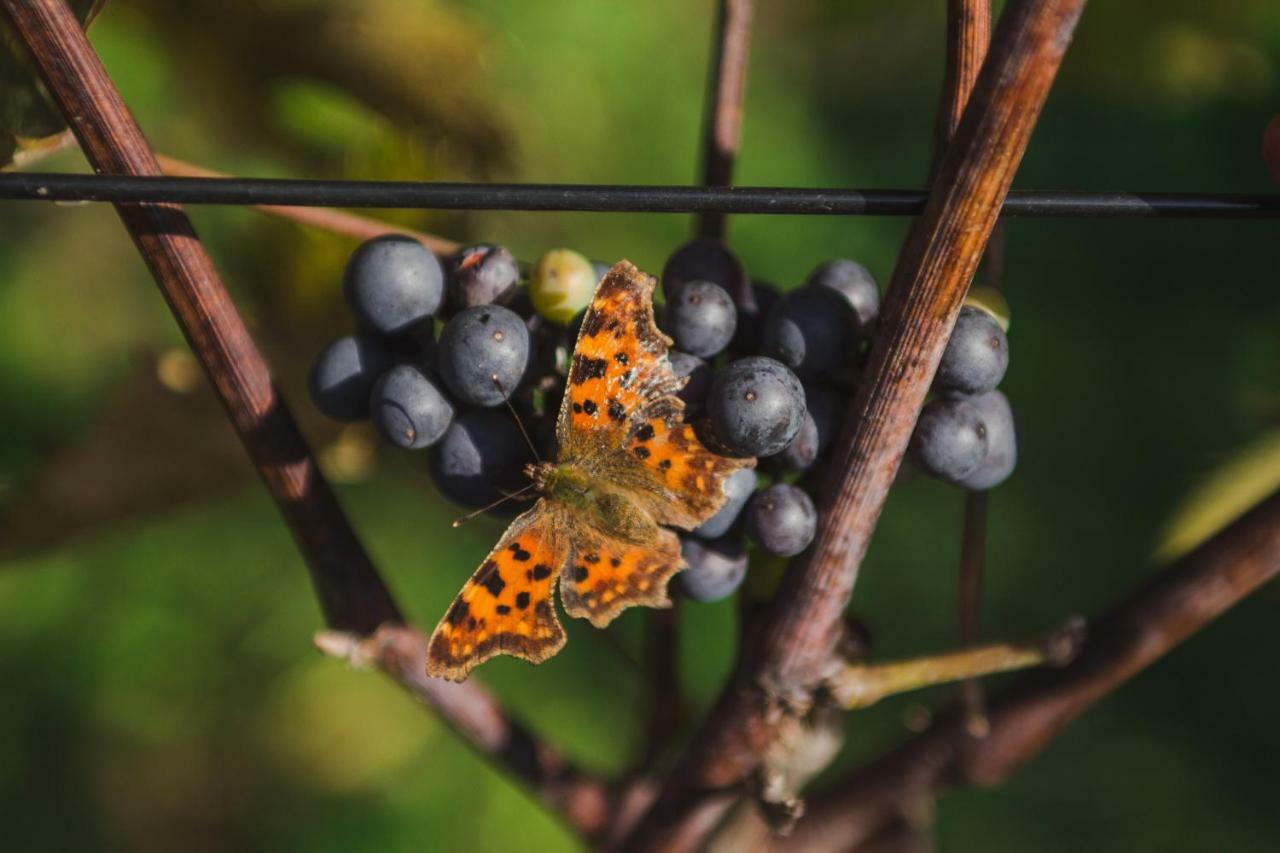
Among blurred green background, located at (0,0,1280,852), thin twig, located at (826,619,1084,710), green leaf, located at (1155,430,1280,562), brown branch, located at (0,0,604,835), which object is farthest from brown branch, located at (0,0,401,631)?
green leaf, located at (1155,430,1280,562)

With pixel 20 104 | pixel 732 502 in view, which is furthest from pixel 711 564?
pixel 20 104

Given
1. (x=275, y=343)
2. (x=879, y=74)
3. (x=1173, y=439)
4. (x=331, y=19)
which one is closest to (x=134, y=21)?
(x=331, y=19)

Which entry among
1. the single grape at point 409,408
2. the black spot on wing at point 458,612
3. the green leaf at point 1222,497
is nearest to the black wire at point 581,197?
the single grape at point 409,408

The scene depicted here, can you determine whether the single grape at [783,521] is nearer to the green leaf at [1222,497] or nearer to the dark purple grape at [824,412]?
the dark purple grape at [824,412]

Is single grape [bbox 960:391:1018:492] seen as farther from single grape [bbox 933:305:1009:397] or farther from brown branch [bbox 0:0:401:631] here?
brown branch [bbox 0:0:401:631]

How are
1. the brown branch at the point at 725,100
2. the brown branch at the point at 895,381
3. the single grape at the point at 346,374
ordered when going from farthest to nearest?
the brown branch at the point at 725,100 → the single grape at the point at 346,374 → the brown branch at the point at 895,381

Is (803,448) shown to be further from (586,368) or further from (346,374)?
(346,374)
